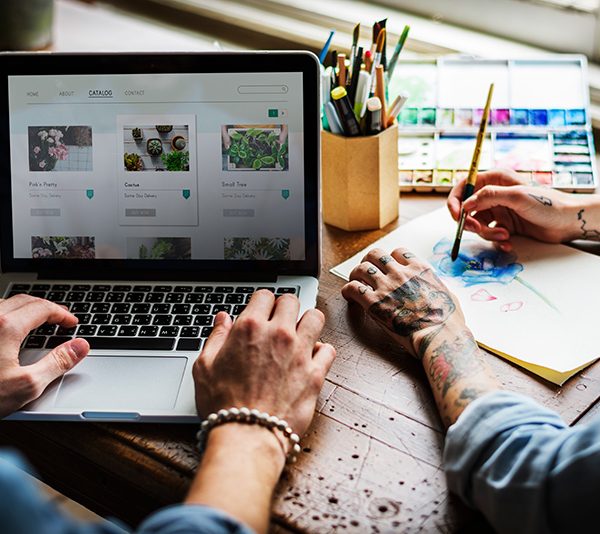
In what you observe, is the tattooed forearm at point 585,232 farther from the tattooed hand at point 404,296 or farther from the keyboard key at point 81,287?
the keyboard key at point 81,287

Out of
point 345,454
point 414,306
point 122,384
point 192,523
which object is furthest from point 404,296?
point 192,523

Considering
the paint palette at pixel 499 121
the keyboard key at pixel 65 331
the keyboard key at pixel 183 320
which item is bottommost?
the keyboard key at pixel 65 331

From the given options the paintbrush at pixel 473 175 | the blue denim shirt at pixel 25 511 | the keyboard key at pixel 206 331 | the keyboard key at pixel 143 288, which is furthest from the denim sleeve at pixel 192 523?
the paintbrush at pixel 473 175

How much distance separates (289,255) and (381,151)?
0.73ft

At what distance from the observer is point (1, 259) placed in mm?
1009

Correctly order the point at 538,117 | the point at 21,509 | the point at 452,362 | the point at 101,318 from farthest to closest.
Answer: the point at 538,117 → the point at 101,318 → the point at 452,362 → the point at 21,509

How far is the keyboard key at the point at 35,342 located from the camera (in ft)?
2.90

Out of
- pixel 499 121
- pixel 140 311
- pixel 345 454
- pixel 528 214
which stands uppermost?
pixel 499 121

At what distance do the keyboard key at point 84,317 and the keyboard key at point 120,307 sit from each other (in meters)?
0.03

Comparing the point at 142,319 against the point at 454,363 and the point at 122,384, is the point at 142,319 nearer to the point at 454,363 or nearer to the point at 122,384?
the point at 122,384

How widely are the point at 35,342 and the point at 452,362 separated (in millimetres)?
455

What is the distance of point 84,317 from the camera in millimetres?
931

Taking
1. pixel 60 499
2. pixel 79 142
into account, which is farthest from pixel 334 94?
pixel 60 499

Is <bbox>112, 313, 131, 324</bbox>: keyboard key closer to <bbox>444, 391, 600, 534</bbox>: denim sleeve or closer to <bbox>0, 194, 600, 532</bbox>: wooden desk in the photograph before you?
<bbox>0, 194, 600, 532</bbox>: wooden desk
